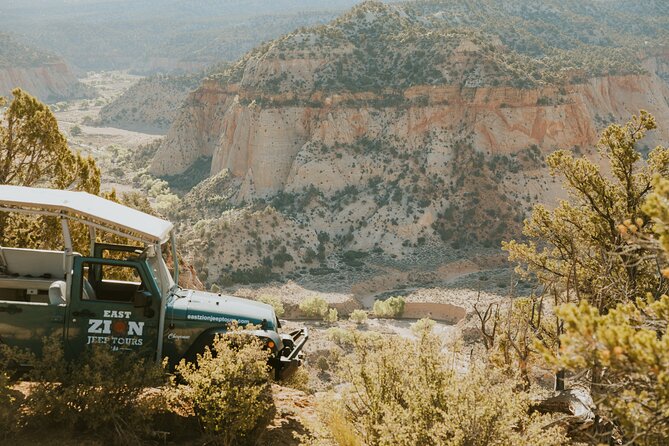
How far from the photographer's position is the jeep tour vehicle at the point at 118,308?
8773 millimetres

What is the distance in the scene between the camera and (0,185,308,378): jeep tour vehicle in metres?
8.77

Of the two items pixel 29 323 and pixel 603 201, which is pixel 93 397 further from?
pixel 603 201

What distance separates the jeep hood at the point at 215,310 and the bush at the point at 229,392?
124 cm

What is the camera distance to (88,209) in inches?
358

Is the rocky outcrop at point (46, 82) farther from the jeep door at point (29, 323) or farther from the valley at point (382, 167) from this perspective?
the jeep door at point (29, 323)

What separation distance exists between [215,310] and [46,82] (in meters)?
165

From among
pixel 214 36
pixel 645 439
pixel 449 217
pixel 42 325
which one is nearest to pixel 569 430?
pixel 645 439

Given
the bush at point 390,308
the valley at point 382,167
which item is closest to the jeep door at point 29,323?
the valley at point 382,167

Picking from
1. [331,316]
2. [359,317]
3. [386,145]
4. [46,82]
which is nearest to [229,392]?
[331,316]

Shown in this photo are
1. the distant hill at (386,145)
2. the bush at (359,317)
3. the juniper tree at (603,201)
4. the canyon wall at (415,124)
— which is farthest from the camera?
the canyon wall at (415,124)

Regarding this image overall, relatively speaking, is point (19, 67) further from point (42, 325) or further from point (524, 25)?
point (42, 325)

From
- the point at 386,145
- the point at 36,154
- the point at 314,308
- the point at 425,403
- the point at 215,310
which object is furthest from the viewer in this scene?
the point at 386,145

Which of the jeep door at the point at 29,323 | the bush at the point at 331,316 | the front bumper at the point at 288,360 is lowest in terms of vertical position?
the bush at the point at 331,316

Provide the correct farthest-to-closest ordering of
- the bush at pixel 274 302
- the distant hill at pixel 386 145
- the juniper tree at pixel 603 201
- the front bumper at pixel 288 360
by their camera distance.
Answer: the distant hill at pixel 386 145
the bush at pixel 274 302
the juniper tree at pixel 603 201
the front bumper at pixel 288 360
